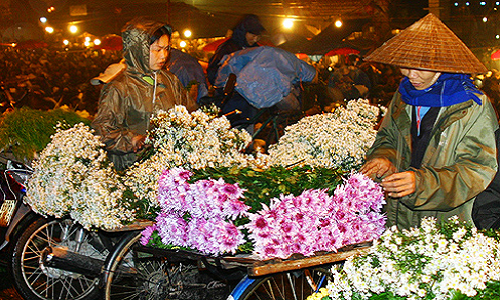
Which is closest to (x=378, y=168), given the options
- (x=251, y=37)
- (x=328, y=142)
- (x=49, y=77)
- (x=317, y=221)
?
(x=317, y=221)

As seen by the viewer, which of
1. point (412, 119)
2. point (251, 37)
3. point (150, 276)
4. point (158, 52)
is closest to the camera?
point (412, 119)

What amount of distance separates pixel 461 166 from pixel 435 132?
0.32 meters

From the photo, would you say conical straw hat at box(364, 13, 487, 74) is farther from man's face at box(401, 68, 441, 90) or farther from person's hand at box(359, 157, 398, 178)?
person's hand at box(359, 157, 398, 178)

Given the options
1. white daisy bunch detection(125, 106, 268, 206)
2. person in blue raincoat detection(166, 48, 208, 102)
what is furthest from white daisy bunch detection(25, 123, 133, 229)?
person in blue raincoat detection(166, 48, 208, 102)

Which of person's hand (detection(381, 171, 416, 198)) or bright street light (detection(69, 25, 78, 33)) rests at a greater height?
bright street light (detection(69, 25, 78, 33))

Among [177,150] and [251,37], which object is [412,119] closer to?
[177,150]

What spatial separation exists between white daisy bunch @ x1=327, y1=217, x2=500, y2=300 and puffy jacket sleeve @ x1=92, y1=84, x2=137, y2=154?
2.56 m

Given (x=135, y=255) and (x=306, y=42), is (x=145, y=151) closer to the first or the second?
(x=135, y=255)

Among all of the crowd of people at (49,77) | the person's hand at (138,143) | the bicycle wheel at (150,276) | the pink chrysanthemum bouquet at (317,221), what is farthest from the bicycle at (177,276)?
the crowd of people at (49,77)

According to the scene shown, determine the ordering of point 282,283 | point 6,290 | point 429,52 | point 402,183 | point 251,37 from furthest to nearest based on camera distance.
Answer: point 251,37 → point 6,290 → point 282,283 → point 429,52 → point 402,183

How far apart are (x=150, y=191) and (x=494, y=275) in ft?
7.88

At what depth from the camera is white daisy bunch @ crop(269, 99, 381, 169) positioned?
4.58 meters

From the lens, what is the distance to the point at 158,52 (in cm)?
498

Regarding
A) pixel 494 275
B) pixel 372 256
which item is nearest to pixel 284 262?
pixel 372 256
